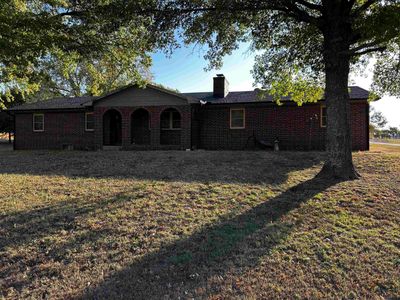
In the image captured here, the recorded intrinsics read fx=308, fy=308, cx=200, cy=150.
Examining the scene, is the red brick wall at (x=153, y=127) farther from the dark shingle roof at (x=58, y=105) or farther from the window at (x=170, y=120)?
the dark shingle roof at (x=58, y=105)

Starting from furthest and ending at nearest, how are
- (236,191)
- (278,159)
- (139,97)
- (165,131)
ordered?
(165,131), (139,97), (278,159), (236,191)

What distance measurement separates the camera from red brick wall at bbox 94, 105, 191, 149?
15.5 metres

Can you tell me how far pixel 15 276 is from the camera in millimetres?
3762

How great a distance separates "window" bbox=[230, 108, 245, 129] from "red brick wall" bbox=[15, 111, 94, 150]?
839 cm

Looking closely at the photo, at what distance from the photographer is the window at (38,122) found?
19.5 meters

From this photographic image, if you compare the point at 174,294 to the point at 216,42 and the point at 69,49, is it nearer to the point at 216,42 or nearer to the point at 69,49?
the point at 69,49

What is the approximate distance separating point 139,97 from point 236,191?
1048 centimetres

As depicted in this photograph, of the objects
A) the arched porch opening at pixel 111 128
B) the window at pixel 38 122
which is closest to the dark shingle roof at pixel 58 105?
the window at pixel 38 122

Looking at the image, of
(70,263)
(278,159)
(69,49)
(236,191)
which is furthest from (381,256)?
(69,49)

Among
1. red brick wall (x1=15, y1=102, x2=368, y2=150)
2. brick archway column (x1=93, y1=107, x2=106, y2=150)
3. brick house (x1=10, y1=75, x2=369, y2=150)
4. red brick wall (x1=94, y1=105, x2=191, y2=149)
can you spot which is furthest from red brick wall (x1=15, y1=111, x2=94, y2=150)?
red brick wall (x1=15, y1=102, x2=368, y2=150)

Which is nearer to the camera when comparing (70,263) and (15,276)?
(15,276)

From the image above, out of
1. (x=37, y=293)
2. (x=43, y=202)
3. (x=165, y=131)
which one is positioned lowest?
(x=37, y=293)

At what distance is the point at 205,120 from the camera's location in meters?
16.7

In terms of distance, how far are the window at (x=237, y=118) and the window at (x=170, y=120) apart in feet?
9.84
